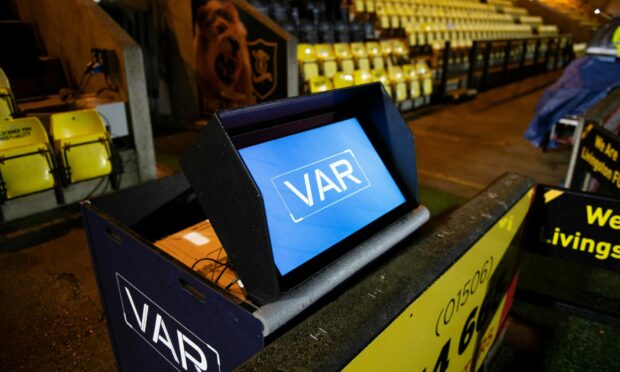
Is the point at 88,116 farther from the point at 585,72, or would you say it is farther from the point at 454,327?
the point at 585,72

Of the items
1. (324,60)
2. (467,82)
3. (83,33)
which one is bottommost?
(467,82)

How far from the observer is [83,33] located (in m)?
5.23

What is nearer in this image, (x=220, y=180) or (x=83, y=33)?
(x=220, y=180)

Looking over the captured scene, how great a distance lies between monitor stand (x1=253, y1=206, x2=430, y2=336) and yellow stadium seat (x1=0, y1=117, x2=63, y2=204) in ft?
12.5

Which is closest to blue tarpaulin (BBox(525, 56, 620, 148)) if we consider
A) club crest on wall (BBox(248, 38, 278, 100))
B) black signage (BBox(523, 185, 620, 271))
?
club crest on wall (BBox(248, 38, 278, 100))

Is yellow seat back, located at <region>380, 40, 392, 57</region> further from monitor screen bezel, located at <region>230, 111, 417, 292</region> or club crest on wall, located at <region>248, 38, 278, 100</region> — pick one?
monitor screen bezel, located at <region>230, 111, 417, 292</region>

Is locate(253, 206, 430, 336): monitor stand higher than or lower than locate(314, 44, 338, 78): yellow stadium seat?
lower

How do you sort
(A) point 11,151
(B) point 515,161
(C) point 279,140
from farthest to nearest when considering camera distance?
1. (B) point 515,161
2. (A) point 11,151
3. (C) point 279,140

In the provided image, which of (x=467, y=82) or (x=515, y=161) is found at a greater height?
(x=467, y=82)

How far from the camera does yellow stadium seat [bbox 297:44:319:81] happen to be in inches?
288

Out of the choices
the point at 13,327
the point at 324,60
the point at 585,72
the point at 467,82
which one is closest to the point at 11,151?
the point at 13,327

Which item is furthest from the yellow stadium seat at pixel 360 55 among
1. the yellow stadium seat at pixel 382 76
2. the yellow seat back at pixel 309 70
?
the yellow seat back at pixel 309 70

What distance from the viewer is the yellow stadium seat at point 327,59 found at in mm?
7702

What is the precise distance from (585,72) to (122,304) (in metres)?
6.18
